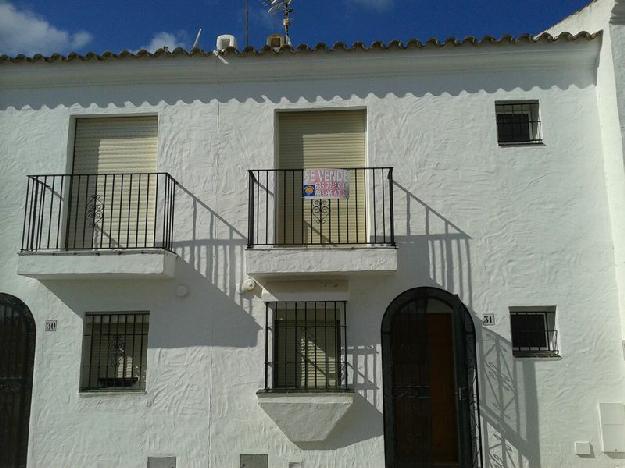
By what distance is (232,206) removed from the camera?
836 centimetres

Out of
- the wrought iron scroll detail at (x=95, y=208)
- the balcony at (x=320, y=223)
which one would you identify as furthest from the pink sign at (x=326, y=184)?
the wrought iron scroll detail at (x=95, y=208)

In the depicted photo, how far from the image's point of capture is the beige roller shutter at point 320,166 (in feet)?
27.6

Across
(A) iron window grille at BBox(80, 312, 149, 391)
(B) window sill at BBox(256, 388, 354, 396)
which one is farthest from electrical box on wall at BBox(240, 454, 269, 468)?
(A) iron window grille at BBox(80, 312, 149, 391)

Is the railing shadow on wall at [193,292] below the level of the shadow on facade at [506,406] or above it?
above

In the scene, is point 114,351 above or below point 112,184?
below

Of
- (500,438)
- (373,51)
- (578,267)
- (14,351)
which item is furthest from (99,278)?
(578,267)

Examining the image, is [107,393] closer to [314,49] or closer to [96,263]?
[96,263]

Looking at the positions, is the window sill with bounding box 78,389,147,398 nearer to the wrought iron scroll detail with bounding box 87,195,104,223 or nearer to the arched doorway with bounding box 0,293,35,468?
the arched doorway with bounding box 0,293,35,468

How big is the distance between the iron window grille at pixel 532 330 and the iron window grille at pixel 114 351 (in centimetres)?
461

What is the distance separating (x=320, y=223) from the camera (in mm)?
8422

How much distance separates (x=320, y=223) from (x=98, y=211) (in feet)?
9.65

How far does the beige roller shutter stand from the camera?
27.6 feet

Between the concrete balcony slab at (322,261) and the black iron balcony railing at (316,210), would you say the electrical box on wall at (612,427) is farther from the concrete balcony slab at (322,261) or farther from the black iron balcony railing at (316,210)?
the black iron balcony railing at (316,210)

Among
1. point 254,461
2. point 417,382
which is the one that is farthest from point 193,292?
point 417,382
